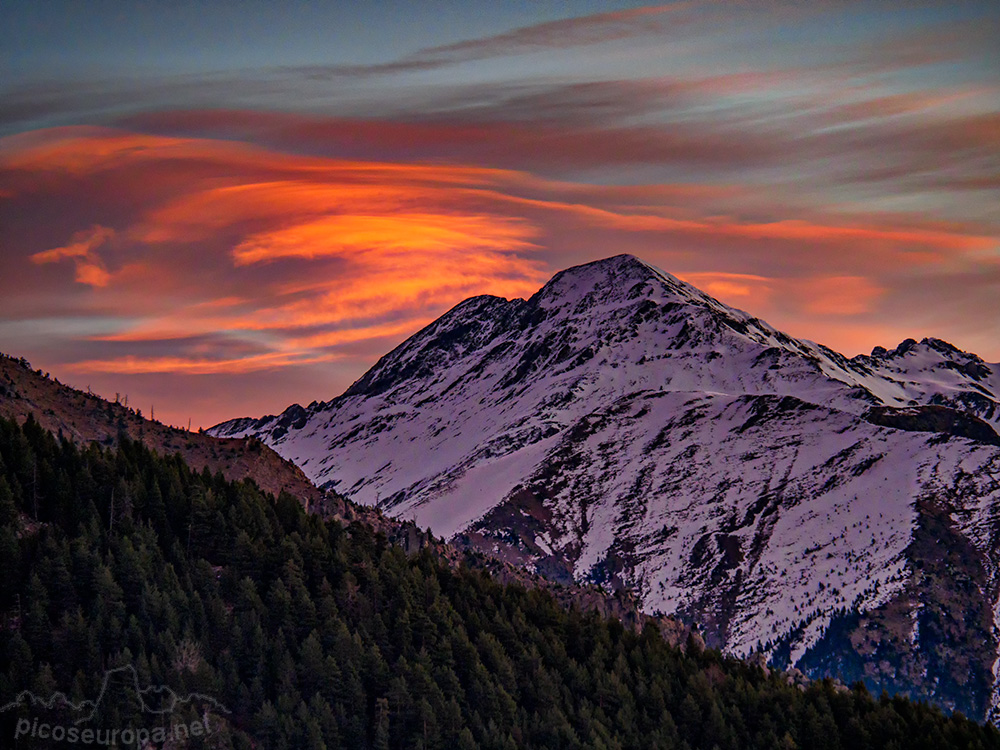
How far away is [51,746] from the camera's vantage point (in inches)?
7746

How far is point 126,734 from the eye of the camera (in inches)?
7825

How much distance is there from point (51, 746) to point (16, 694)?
9.20m

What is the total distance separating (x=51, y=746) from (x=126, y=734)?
9.98m

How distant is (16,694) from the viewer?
200 metres

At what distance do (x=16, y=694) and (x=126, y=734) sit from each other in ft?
53.9
